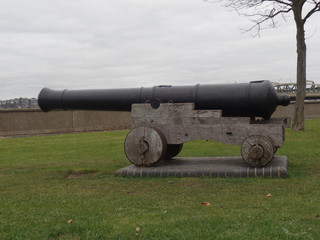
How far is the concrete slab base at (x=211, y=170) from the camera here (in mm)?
7055

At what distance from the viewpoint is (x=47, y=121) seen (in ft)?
78.2

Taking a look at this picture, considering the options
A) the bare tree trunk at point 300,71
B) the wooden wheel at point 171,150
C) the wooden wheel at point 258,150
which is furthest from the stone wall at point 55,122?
the wooden wheel at point 258,150

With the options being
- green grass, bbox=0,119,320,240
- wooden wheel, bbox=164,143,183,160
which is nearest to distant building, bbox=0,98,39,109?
green grass, bbox=0,119,320,240

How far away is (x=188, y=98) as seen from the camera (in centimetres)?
796

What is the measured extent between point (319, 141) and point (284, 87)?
40.4m

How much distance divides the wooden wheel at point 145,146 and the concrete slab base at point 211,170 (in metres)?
0.16

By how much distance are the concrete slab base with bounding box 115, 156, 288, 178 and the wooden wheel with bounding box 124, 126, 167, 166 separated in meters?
0.16

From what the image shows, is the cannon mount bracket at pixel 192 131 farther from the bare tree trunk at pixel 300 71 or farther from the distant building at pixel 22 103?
the distant building at pixel 22 103

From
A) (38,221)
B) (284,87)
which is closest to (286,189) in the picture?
(38,221)

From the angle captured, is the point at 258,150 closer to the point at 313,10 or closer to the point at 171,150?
the point at 171,150

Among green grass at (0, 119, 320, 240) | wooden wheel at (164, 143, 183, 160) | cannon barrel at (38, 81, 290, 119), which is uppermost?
cannon barrel at (38, 81, 290, 119)

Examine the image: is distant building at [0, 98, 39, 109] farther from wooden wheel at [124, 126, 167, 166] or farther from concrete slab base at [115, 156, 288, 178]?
concrete slab base at [115, 156, 288, 178]

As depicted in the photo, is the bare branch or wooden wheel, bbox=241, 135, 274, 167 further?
the bare branch

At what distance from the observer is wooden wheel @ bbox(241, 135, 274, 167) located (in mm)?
7188
